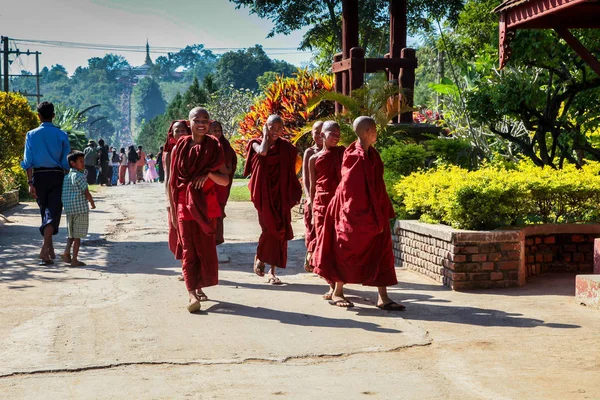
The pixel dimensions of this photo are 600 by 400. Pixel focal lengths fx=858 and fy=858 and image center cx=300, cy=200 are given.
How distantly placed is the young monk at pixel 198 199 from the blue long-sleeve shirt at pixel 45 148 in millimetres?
3157

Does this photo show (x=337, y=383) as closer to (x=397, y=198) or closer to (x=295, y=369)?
(x=295, y=369)

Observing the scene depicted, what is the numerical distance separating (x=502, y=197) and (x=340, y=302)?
221 centimetres

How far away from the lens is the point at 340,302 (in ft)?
25.3

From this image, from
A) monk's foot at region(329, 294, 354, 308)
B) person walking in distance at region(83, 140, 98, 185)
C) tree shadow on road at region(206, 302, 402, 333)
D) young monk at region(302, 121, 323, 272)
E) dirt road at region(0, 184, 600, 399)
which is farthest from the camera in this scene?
person walking in distance at region(83, 140, 98, 185)

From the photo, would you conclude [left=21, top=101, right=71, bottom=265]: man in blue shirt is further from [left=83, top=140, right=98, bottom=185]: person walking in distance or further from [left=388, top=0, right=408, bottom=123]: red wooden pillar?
[left=83, top=140, right=98, bottom=185]: person walking in distance

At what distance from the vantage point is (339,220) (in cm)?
764

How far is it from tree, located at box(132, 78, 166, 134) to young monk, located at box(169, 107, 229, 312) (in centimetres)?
16327

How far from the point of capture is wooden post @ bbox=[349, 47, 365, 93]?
1413cm

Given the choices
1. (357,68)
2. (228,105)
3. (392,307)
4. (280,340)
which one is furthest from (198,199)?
(228,105)

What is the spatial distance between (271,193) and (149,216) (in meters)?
7.47

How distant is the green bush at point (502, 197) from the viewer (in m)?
8.60

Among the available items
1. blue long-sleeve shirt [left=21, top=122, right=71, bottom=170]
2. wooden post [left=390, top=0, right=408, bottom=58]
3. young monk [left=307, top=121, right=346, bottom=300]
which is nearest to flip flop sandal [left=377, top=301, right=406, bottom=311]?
young monk [left=307, top=121, right=346, bottom=300]

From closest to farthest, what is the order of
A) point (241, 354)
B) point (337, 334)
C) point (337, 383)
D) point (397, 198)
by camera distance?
1. point (337, 383)
2. point (241, 354)
3. point (337, 334)
4. point (397, 198)

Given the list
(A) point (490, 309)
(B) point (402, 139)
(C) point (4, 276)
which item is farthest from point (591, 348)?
(B) point (402, 139)
